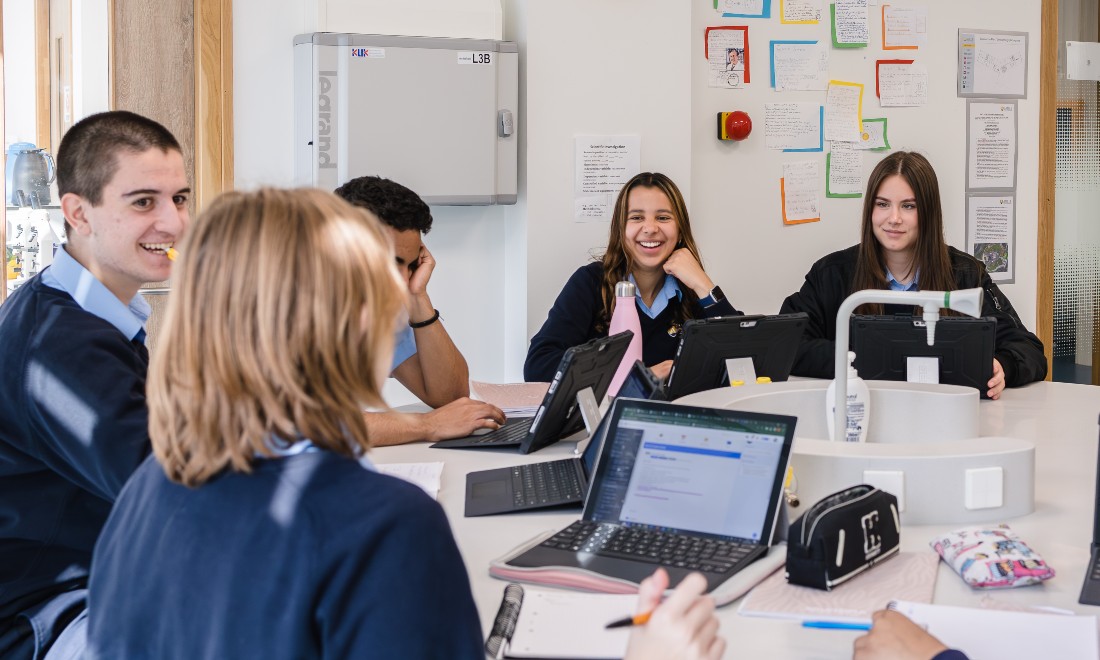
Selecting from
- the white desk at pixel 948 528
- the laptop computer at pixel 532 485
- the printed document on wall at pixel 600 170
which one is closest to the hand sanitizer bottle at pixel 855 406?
the white desk at pixel 948 528

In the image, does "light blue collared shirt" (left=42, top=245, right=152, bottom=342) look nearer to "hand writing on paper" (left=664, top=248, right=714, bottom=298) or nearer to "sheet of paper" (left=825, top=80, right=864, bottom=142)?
"hand writing on paper" (left=664, top=248, right=714, bottom=298)

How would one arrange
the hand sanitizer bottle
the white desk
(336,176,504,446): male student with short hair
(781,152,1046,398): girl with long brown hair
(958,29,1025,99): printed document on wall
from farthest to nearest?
(958,29,1025,99): printed document on wall → (781,152,1046,398): girl with long brown hair → (336,176,504,446): male student with short hair → the hand sanitizer bottle → the white desk

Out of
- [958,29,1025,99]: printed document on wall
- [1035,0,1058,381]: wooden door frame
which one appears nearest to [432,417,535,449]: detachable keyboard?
[958,29,1025,99]: printed document on wall

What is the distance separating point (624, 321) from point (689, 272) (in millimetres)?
533

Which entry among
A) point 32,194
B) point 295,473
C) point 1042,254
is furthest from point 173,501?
point 1042,254

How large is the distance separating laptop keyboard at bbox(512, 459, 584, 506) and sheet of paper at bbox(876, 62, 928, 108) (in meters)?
2.73

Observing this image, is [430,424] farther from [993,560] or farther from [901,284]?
[901,284]

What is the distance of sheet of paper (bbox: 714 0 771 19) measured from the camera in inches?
163

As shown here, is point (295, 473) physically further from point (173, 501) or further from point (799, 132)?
point (799, 132)

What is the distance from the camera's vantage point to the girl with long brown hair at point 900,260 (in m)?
3.56

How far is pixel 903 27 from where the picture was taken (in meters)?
4.41

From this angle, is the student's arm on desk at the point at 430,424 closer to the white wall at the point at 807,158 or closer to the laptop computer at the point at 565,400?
the laptop computer at the point at 565,400

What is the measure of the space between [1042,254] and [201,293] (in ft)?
14.3

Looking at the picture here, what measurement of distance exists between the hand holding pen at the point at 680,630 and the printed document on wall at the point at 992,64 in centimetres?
392
